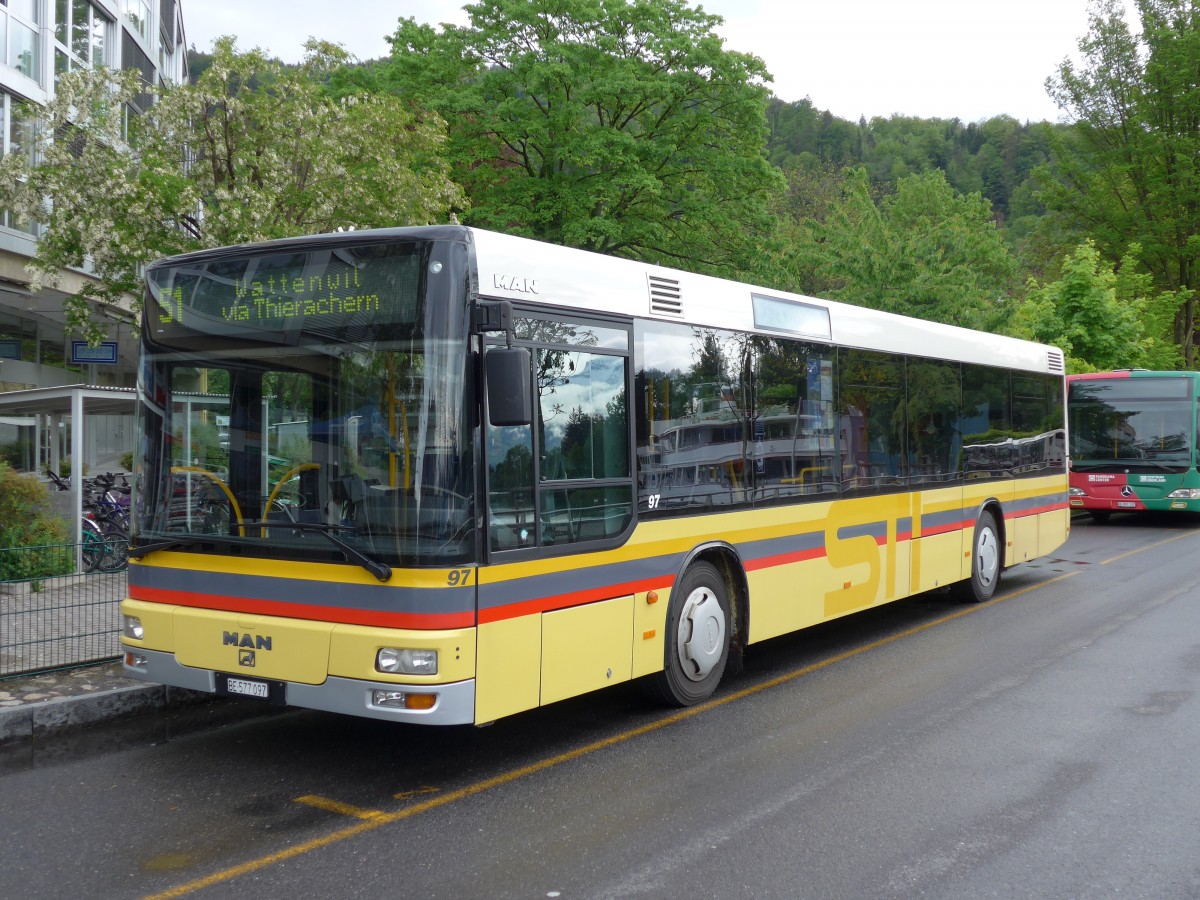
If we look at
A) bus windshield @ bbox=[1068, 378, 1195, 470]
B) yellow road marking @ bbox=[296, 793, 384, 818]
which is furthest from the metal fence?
bus windshield @ bbox=[1068, 378, 1195, 470]

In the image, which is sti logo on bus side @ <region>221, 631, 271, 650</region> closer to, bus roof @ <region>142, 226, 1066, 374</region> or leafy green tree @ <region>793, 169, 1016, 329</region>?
bus roof @ <region>142, 226, 1066, 374</region>

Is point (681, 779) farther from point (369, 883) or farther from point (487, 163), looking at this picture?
point (487, 163)

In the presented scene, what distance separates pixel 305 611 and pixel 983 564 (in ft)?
28.5

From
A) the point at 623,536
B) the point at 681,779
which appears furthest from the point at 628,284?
the point at 681,779

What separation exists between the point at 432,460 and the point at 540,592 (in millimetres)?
1038

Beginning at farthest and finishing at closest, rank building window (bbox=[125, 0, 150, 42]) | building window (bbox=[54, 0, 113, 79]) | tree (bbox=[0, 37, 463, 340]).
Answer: building window (bbox=[125, 0, 150, 42]), building window (bbox=[54, 0, 113, 79]), tree (bbox=[0, 37, 463, 340])

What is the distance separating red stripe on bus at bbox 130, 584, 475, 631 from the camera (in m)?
5.34

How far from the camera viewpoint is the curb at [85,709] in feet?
21.1

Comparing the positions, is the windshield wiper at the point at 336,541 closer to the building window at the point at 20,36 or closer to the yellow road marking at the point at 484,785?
the yellow road marking at the point at 484,785

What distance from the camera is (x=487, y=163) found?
2575 centimetres

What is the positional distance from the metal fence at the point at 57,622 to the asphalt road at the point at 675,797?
1.22 meters

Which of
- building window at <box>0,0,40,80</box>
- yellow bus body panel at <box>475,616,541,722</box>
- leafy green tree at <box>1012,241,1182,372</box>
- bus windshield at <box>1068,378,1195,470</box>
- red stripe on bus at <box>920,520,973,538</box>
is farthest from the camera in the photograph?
leafy green tree at <box>1012,241,1182,372</box>

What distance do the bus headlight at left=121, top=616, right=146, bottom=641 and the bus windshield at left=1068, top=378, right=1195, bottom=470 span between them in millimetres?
20032

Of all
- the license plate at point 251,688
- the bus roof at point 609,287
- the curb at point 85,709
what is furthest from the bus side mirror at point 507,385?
the curb at point 85,709
